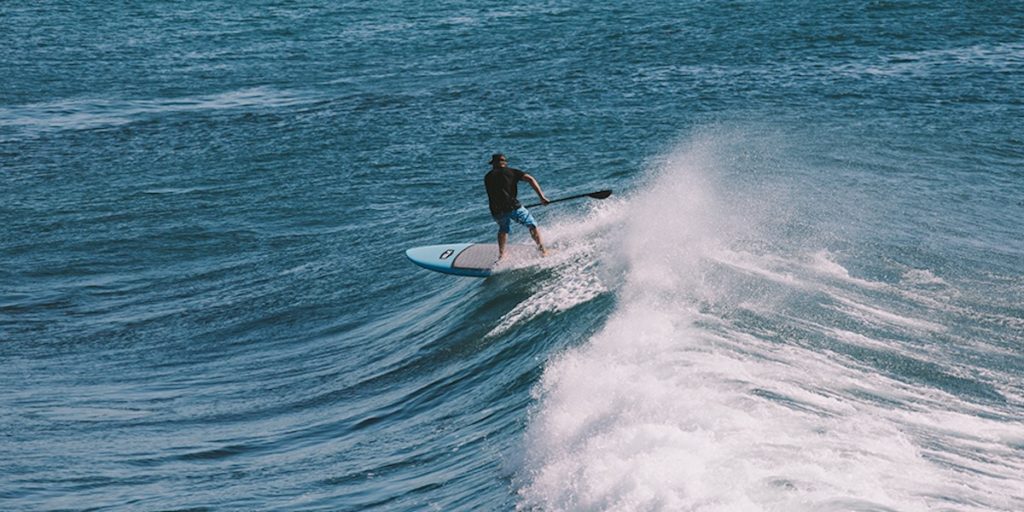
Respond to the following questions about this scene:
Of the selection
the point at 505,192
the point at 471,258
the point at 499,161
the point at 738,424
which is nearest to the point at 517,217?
the point at 505,192

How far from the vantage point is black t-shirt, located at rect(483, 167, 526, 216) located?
59.2 feet

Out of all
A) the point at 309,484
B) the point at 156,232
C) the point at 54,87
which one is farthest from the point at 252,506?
the point at 54,87

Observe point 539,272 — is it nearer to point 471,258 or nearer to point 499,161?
point 471,258

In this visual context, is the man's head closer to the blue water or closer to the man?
the man

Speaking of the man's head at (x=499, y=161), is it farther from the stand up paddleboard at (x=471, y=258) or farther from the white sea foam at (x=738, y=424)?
the white sea foam at (x=738, y=424)

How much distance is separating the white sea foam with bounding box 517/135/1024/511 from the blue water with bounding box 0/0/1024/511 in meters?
0.04

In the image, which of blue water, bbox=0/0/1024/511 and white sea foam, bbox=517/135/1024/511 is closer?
white sea foam, bbox=517/135/1024/511

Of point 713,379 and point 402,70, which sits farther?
point 402,70

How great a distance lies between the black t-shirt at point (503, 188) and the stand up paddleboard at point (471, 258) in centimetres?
104

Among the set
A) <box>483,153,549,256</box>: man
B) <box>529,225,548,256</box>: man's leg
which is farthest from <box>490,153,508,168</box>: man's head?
<box>529,225,548,256</box>: man's leg

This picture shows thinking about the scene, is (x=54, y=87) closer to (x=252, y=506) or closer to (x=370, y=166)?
(x=370, y=166)

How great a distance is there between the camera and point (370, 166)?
29.6 meters

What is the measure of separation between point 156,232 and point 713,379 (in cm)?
1708

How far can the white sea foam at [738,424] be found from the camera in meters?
9.85
